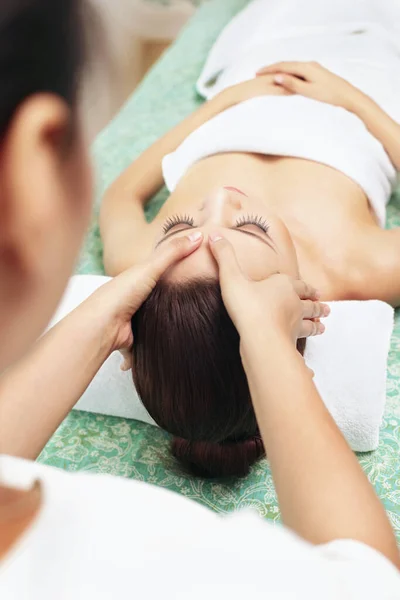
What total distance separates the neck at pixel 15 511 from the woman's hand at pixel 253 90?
128 cm

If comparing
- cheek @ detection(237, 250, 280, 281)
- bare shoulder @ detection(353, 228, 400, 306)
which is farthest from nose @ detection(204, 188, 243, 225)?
bare shoulder @ detection(353, 228, 400, 306)

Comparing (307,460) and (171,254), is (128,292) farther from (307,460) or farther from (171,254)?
(307,460)

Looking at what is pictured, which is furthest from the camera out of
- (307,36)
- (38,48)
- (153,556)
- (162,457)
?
(307,36)

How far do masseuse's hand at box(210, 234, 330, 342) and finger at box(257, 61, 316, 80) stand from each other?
813mm

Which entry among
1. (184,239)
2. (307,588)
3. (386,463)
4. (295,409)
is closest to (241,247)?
(184,239)

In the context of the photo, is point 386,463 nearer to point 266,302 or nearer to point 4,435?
point 266,302

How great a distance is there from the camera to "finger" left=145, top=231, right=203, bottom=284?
863 mm

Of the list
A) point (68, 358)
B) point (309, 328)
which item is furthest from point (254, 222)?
point (68, 358)

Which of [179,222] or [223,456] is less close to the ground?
[179,222]

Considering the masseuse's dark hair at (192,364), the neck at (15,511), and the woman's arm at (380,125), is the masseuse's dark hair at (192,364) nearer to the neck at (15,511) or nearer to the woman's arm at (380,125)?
the neck at (15,511)

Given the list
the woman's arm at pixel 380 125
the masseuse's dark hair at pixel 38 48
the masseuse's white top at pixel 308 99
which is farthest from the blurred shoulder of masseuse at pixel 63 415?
the woman's arm at pixel 380 125

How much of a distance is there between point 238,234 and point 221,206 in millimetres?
105

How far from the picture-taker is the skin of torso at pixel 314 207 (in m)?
1.16

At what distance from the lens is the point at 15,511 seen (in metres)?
0.45
